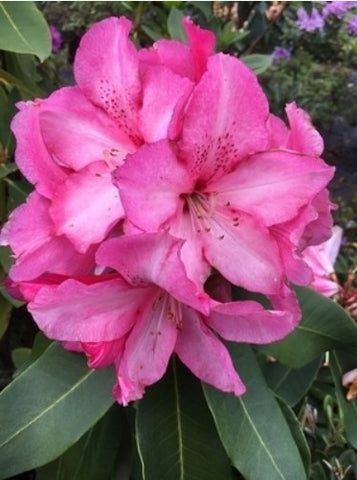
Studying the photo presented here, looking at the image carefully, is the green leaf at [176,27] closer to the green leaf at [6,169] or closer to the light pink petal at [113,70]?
the green leaf at [6,169]

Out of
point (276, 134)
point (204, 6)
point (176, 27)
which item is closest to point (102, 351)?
point (276, 134)

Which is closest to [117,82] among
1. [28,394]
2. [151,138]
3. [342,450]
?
[151,138]

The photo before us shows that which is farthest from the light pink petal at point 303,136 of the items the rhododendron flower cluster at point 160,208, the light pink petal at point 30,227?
the light pink petal at point 30,227

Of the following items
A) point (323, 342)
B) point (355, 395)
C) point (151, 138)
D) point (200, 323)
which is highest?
point (151, 138)

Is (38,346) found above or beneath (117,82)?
beneath

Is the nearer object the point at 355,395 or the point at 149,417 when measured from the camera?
the point at 149,417

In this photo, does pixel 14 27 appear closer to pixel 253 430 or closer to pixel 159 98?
pixel 159 98

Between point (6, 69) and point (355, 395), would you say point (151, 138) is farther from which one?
point (6, 69)

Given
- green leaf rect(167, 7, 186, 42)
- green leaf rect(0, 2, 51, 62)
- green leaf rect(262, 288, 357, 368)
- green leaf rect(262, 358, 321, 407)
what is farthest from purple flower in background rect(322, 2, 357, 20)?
green leaf rect(262, 288, 357, 368)

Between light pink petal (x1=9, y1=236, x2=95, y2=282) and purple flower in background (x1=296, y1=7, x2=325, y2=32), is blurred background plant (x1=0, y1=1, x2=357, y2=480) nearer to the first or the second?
purple flower in background (x1=296, y1=7, x2=325, y2=32)
